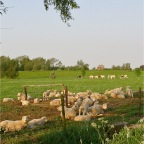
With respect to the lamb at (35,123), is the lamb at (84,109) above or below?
above

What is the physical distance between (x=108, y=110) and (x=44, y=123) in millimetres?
4616

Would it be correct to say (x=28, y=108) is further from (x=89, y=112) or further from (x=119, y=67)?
(x=119, y=67)

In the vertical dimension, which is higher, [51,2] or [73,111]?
[51,2]

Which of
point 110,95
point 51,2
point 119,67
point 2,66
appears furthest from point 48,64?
point 51,2

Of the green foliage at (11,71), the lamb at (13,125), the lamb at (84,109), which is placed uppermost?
the green foliage at (11,71)

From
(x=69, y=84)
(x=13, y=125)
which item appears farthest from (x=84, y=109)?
(x=69, y=84)

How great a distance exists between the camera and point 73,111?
1522 centimetres

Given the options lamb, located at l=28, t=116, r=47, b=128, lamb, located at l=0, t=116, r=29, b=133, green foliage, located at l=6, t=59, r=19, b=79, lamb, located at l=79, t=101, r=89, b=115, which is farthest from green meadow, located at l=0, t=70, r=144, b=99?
lamb, located at l=0, t=116, r=29, b=133

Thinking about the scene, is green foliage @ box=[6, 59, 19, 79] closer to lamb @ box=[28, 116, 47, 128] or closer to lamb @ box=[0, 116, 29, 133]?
lamb @ box=[28, 116, 47, 128]

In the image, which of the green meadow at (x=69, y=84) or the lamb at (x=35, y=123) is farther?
the green meadow at (x=69, y=84)

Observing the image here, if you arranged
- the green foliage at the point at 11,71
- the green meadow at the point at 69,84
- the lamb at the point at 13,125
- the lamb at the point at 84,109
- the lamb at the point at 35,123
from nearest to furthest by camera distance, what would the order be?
the lamb at the point at 13,125 → the lamb at the point at 35,123 → the lamb at the point at 84,109 → the green meadow at the point at 69,84 → the green foliage at the point at 11,71

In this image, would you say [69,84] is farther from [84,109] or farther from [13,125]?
[13,125]

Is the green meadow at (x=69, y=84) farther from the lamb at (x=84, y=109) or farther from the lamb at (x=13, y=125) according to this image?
the lamb at (x=13, y=125)

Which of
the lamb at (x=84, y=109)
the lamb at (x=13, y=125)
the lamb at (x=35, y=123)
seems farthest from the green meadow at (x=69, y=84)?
Answer: the lamb at (x=13, y=125)
